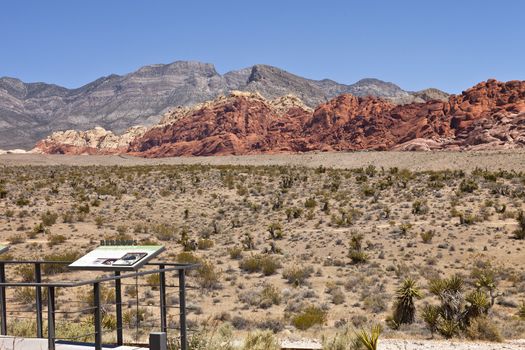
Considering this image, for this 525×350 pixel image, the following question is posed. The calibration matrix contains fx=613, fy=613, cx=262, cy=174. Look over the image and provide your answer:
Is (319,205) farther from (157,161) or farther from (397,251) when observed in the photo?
(157,161)

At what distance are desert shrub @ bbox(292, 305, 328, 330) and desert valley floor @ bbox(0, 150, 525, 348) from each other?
7cm

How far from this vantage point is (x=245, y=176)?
5084cm

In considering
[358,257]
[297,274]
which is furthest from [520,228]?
[297,274]

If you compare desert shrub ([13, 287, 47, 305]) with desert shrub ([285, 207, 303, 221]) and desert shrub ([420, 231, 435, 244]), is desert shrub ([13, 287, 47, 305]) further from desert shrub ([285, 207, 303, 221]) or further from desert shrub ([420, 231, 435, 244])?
desert shrub ([285, 207, 303, 221])

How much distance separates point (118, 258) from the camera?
8914 mm

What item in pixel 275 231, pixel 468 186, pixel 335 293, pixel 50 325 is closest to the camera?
pixel 50 325

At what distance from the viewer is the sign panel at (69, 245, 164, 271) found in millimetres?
8672

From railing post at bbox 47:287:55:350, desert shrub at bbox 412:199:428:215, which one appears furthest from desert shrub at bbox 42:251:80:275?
desert shrub at bbox 412:199:428:215

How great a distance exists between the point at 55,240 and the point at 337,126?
80.6 meters

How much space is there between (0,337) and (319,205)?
2853 centimetres

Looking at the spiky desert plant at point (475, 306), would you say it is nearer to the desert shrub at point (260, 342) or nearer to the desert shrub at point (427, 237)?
the desert shrub at point (260, 342)

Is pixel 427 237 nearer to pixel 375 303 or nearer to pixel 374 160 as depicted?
pixel 375 303

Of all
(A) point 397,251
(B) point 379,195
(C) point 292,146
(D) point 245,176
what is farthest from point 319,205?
(C) point 292,146

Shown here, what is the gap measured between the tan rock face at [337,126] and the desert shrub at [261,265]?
198 feet
